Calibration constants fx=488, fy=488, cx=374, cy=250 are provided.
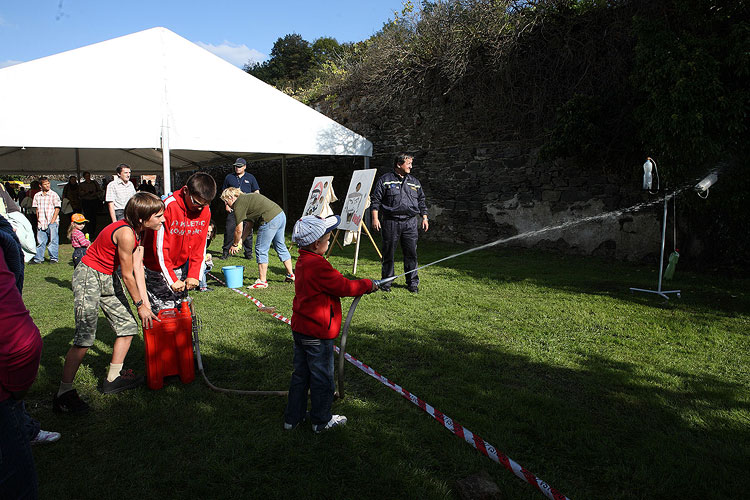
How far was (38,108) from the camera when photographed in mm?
8047

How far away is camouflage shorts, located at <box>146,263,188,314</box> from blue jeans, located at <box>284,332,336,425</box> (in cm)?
157

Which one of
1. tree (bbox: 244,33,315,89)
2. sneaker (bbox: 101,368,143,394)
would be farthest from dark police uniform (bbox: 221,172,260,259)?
tree (bbox: 244,33,315,89)

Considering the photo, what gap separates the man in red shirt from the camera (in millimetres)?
3914

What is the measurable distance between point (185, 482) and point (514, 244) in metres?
9.46

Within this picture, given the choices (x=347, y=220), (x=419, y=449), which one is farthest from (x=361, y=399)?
(x=347, y=220)

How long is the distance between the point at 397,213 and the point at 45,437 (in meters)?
4.73

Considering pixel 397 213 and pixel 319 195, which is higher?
pixel 319 195

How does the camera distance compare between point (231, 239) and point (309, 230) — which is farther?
point (231, 239)

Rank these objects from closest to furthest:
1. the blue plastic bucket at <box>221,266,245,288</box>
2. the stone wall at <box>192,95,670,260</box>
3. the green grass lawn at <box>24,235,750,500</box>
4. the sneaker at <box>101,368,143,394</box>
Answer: the green grass lawn at <box>24,235,750,500</box>
the sneaker at <box>101,368,143,394</box>
the blue plastic bucket at <box>221,266,245,288</box>
the stone wall at <box>192,95,670,260</box>

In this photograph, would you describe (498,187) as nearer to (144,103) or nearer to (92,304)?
(144,103)

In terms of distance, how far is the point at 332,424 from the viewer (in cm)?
313

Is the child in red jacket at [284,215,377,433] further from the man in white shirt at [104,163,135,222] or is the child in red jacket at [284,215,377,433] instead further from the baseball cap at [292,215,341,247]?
the man in white shirt at [104,163,135,222]

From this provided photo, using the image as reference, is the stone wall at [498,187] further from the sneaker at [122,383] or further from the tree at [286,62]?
the tree at [286,62]

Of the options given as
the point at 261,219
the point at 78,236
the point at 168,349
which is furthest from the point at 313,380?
the point at 78,236
